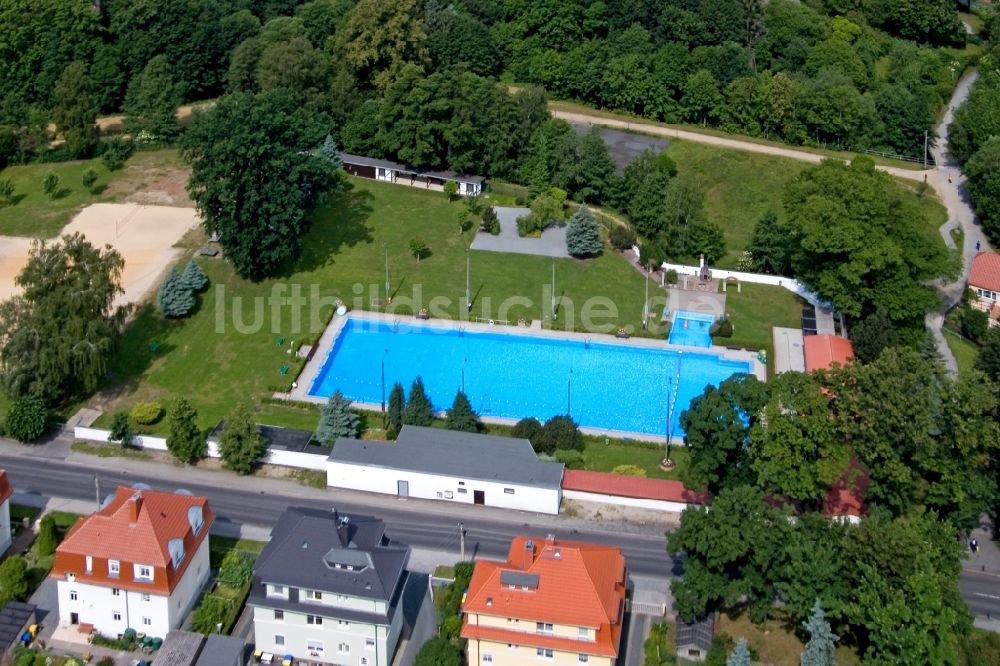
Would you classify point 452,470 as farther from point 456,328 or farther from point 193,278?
point 193,278

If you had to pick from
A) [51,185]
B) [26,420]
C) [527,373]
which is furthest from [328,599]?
[51,185]

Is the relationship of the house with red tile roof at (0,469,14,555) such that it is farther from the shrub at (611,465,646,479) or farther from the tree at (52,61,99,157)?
the tree at (52,61,99,157)

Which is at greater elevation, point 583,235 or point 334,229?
point 583,235

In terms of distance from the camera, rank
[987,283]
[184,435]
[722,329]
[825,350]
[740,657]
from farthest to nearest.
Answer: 1. [987,283]
2. [722,329]
3. [825,350]
4. [184,435]
5. [740,657]

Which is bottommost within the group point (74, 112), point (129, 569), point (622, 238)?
point (129, 569)

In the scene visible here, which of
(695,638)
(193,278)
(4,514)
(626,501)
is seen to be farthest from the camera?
(193,278)

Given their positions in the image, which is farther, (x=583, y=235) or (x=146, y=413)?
(x=583, y=235)

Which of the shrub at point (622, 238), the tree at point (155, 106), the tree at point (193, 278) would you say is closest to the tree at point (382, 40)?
the tree at point (155, 106)
